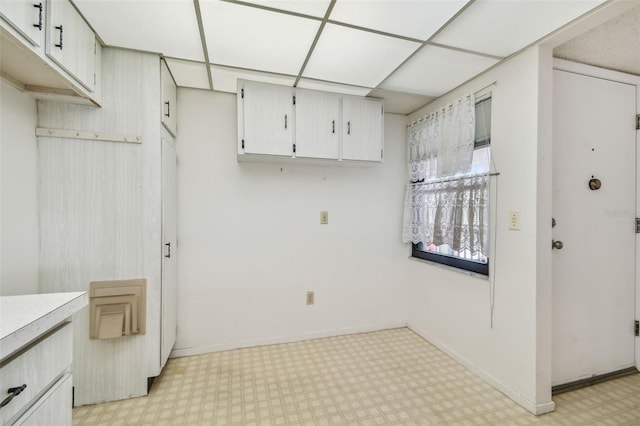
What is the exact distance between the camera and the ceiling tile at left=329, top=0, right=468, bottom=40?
134 cm

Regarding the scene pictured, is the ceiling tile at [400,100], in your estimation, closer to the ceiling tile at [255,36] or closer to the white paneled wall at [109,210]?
the ceiling tile at [255,36]

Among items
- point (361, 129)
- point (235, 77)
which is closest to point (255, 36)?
point (235, 77)

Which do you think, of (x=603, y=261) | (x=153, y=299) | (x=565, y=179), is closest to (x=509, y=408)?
(x=603, y=261)

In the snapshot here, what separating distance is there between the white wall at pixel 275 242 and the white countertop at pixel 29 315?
4.18 feet

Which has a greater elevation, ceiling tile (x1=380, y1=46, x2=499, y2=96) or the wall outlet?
ceiling tile (x1=380, y1=46, x2=499, y2=96)

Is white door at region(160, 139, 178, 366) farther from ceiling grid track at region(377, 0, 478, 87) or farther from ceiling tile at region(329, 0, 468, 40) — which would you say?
ceiling grid track at region(377, 0, 478, 87)

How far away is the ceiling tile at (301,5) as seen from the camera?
1.35 m

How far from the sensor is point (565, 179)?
189 centimetres

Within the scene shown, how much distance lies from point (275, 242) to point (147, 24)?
1787mm

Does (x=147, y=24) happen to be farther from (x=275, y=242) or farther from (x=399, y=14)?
(x=275, y=242)

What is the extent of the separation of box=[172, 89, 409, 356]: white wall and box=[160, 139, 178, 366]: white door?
0.10m

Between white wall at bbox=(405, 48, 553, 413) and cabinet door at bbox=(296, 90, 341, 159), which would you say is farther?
cabinet door at bbox=(296, 90, 341, 159)

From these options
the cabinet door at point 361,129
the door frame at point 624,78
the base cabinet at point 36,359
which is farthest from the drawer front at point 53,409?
the door frame at point 624,78

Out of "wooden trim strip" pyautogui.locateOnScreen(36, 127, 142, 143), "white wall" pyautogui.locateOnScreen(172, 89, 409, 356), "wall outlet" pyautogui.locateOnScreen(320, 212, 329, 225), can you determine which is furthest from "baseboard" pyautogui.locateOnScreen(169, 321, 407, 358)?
"wooden trim strip" pyautogui.locateOnScreen(36, 127, 142, 143)
